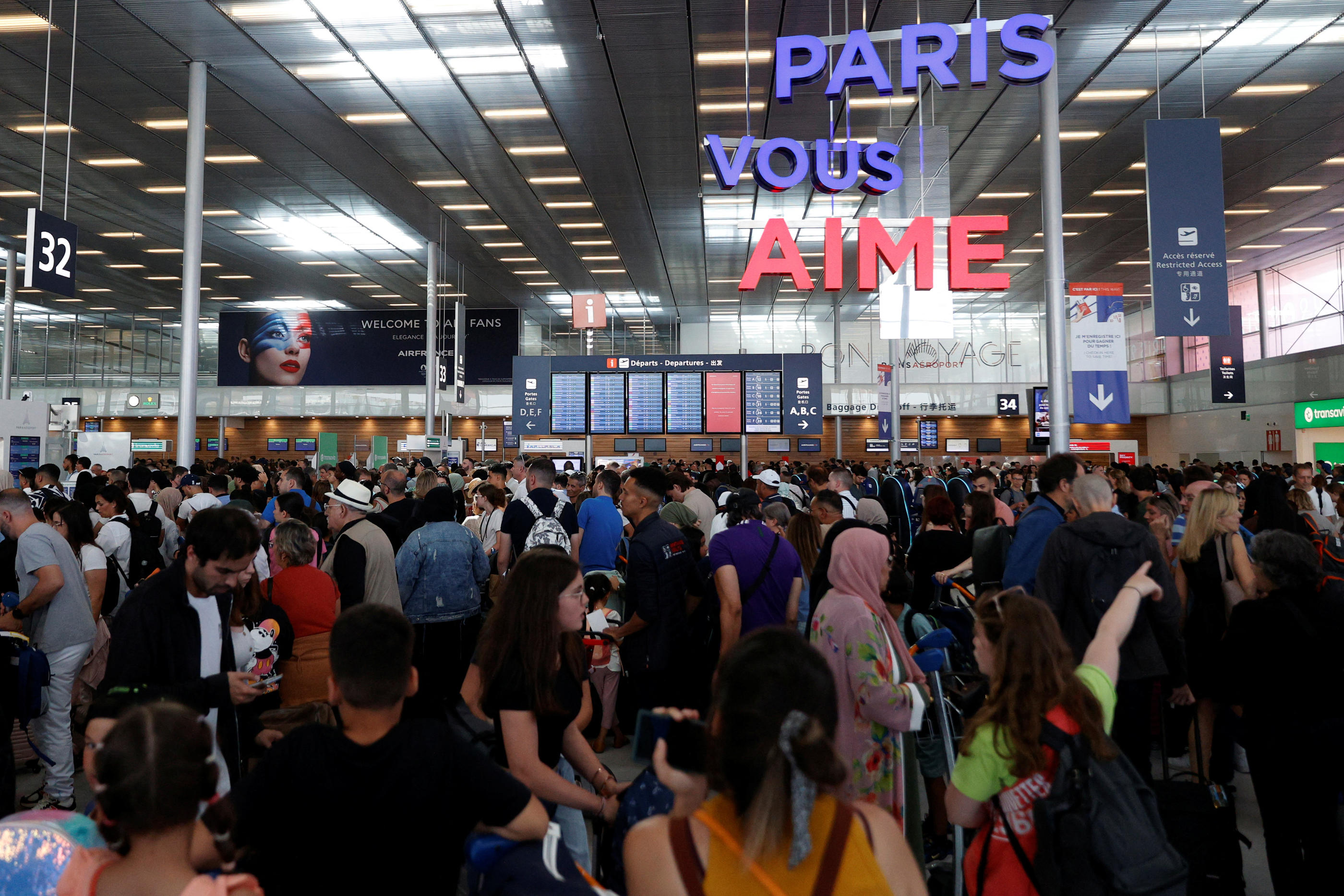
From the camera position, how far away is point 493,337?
25.4 m

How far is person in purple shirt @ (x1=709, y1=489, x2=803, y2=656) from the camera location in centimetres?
417

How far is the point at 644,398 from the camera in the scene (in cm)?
1380

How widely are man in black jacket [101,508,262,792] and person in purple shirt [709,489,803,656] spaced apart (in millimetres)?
2186

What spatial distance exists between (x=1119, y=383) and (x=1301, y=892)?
Result: 8.83 metres

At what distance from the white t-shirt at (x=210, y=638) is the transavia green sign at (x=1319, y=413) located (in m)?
21.6

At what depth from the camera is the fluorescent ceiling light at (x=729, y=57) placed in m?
10.4

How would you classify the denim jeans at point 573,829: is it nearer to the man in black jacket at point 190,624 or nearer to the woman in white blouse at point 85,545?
the man in black jacket at point 190,624

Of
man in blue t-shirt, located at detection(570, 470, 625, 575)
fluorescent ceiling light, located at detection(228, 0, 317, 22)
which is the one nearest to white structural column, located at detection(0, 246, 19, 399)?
fluorescent ceiling light, located at detection(228, 0, 317, 22)

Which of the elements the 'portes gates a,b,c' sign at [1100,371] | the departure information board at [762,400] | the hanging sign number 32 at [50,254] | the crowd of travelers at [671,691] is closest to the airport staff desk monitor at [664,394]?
the departure information board at [762,400]

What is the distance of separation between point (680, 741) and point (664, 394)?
12424 millimetres

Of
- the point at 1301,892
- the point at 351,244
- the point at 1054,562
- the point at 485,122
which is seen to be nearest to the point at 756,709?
the point at 1054,562

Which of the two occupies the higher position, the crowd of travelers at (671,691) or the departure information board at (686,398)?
the departure information board at (686,398)

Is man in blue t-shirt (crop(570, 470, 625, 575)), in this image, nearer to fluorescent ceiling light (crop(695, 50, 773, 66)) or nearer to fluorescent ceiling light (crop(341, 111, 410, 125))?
fluorescent ceiling light (crop(695, 50, 773, 66))

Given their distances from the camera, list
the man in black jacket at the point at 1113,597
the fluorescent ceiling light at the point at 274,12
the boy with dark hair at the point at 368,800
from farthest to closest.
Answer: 1. the fluorescent ceiling light at the point at 274,12
2. the man in black jacket at the point at 1113,597
3. the boy with dark hair at the point at 368,800
